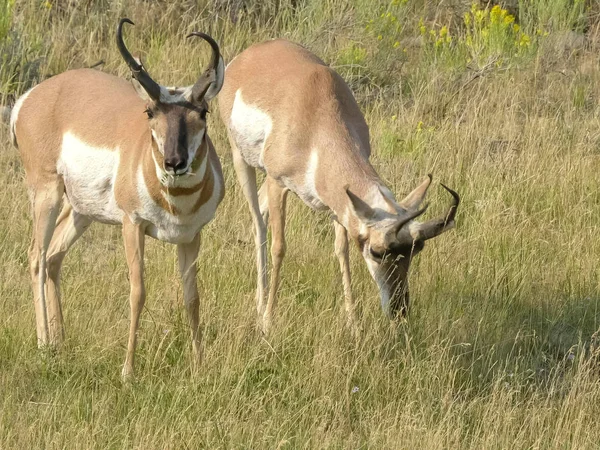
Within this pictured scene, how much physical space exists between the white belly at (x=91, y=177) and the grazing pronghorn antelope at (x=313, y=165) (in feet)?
3.13

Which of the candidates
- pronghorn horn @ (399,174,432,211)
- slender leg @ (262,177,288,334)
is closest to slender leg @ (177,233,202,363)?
slender leg @ (262,177,288,334)

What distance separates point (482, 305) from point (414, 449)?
5.82 feet

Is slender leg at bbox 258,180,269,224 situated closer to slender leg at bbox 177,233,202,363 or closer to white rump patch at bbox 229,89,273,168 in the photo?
white rump patch at bbox 229,89,273,168

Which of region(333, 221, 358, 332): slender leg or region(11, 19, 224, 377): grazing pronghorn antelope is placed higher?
region(11, 19, 224, 377): grazing pronghorn antelope

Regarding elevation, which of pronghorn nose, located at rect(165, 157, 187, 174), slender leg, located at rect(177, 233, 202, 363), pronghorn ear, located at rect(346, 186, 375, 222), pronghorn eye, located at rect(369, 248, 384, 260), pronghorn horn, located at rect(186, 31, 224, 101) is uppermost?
pronghorn horn, located at rect(186, 31, 224, 101)

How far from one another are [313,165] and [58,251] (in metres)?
1.43

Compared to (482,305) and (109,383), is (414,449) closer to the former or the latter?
(109,383)

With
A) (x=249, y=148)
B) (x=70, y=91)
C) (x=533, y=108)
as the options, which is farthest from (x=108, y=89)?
(x=533, y=108)

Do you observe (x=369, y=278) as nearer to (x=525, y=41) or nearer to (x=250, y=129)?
(x=250, y=129)

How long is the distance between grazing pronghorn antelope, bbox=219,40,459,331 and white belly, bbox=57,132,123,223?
3.13ft

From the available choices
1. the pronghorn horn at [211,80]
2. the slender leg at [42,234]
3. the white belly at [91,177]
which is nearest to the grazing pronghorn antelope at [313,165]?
the pronghorn horn at [211,80]

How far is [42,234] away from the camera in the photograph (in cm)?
573

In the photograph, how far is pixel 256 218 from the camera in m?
6.93

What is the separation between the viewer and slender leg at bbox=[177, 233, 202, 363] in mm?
5340
